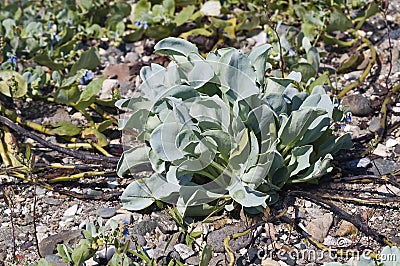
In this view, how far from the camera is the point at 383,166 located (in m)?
2.79

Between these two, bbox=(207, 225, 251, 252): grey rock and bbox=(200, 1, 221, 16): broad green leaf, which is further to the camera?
bbox=(200, 1, 221, 16): broad green leaf

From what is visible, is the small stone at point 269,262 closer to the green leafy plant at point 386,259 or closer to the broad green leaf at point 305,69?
the green leafy plant at point 386,259

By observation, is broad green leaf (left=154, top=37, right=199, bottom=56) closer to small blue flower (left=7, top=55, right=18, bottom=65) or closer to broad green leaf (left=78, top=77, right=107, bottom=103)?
broad green leaf (left=78, top=77, right=107, bottom=103)

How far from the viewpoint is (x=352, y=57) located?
3391 millimetres

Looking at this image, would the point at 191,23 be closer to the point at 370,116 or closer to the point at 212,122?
the point at 370,116

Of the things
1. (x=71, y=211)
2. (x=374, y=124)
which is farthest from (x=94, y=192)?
(x=374, y=124)

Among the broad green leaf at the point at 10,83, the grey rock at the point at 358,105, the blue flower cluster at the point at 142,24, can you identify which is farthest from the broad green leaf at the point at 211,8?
the broad green leaf at the point at 10,83

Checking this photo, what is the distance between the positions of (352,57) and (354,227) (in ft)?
3.83

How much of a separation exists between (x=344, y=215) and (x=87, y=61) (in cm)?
154

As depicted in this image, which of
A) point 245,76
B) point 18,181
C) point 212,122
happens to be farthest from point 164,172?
point 18,181

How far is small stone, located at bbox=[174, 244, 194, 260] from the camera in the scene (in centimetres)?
242

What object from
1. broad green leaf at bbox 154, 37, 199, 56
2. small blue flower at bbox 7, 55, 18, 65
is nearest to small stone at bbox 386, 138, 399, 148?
broad green leaf at bbox 154, 37, 199, 56

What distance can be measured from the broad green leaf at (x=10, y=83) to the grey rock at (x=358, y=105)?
1.47 m

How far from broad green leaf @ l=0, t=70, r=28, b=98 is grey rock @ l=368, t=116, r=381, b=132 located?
5.10 ft
